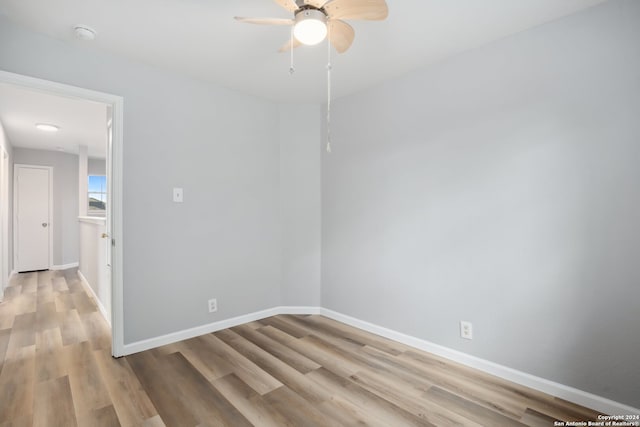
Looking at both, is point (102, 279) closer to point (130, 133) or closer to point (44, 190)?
point (130, 133)

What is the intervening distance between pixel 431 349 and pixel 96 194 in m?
7.80

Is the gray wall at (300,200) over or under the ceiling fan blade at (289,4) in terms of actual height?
under

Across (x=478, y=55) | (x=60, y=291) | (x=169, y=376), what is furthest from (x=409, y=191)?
(x=60, y=291)

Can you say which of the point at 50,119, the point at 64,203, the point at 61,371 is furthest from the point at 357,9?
the point at 64,203

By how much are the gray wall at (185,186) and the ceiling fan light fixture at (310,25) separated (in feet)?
5.37

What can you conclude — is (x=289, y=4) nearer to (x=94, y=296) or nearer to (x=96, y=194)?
(x=94, y=296)

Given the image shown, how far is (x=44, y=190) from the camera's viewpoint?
20.1 ft

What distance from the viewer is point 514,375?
2055 mm

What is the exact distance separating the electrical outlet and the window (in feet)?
25.6

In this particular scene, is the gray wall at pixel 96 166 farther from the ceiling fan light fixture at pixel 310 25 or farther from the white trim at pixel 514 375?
the ceiling fan light fixture at pixel 310 25

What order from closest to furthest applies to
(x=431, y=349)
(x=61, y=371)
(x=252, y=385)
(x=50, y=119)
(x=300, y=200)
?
(x=252, y=385) → (x=61, y=371) → (x=431, y=349) → (x=300, y=200) → (x=50, y=119)

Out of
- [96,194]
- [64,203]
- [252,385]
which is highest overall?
[96,194]

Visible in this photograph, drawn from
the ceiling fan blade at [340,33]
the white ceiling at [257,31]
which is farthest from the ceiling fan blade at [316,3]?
the white ceiling at [257,31]

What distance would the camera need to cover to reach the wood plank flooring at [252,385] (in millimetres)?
1701
